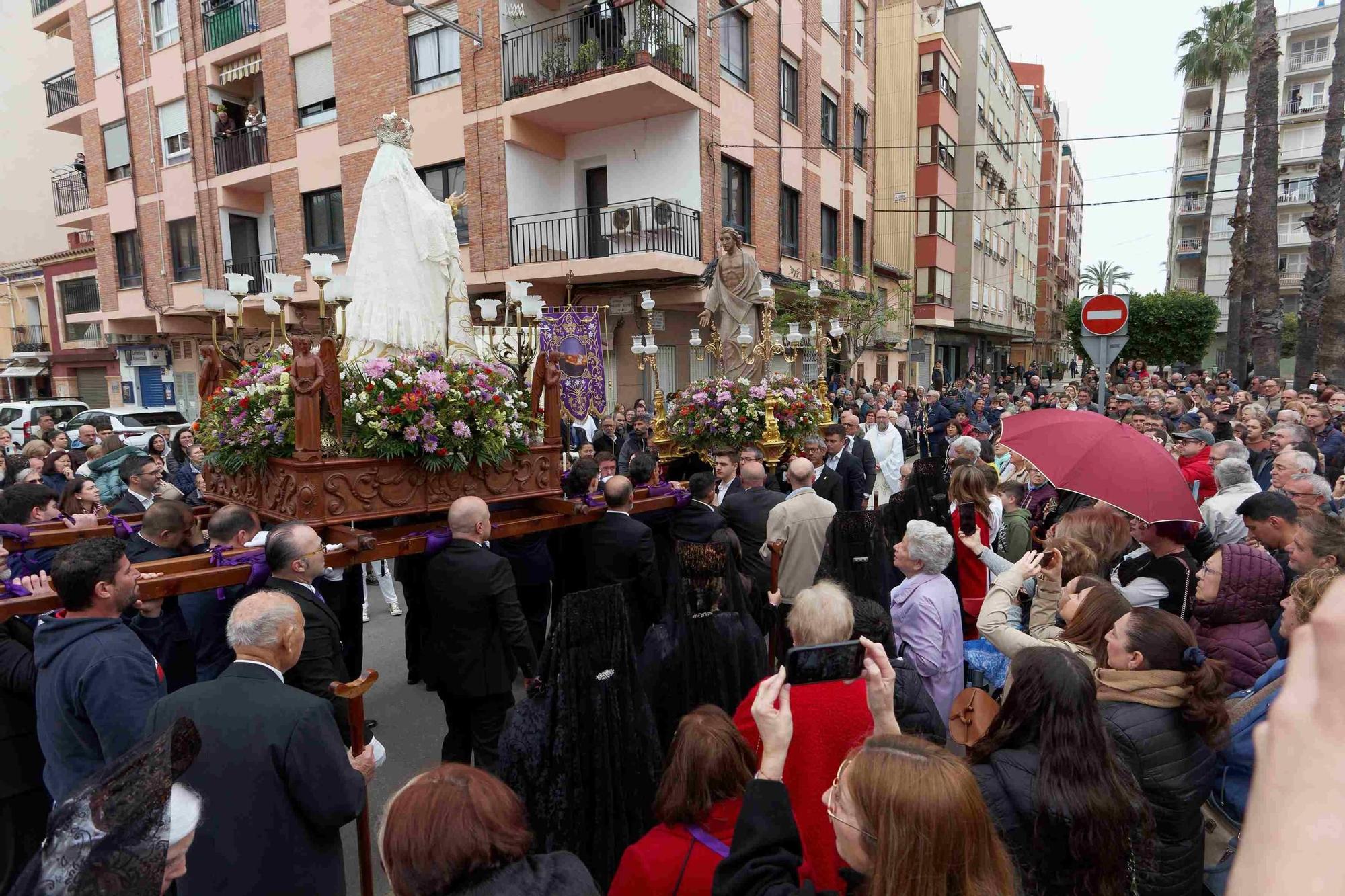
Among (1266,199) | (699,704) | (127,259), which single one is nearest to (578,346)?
(699,704)

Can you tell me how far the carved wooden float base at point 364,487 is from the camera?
377 centimetres

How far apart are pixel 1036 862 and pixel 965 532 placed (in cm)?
275

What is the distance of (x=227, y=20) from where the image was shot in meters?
19.5

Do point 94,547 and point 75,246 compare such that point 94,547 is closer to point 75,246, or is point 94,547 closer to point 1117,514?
point 1117,514

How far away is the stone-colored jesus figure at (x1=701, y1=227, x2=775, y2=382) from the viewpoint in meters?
7.94

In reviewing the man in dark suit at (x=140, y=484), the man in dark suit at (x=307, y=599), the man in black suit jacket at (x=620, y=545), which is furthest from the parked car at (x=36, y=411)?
the man in dark suit at (x=307, y=599)

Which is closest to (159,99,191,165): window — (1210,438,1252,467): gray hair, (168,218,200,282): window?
(168,218,200,282): window

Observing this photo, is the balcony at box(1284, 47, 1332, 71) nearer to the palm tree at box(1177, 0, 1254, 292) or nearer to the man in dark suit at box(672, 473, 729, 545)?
the palm tree at box(1177, 0, 1254, 292)

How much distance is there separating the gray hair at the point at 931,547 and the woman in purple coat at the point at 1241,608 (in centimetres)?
111

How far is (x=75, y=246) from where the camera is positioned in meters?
25.0

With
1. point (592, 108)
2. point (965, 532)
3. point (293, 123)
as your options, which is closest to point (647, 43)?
point (592, 108)

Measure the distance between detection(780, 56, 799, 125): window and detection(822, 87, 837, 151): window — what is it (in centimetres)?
167

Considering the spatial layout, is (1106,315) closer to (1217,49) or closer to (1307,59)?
(1217,49)

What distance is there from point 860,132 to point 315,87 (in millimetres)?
15927
